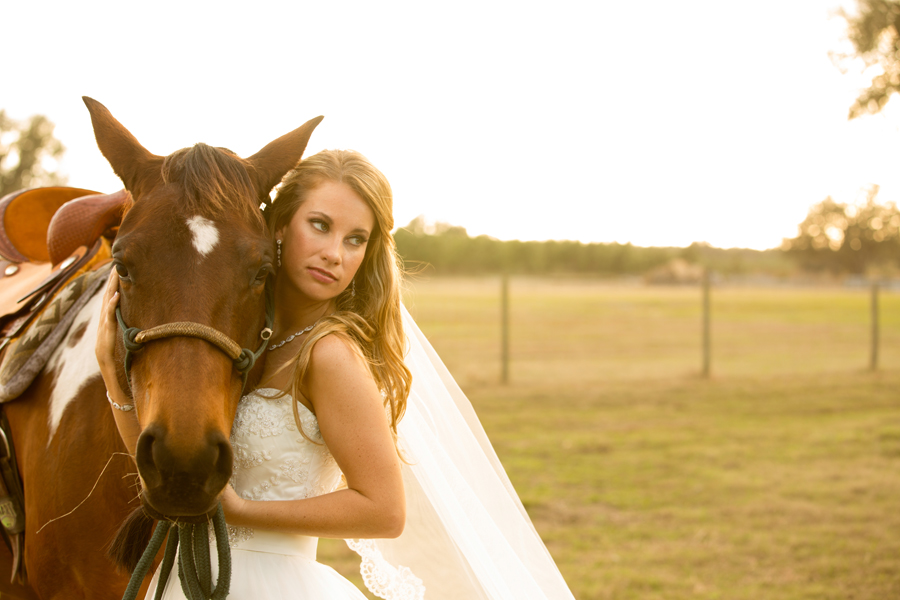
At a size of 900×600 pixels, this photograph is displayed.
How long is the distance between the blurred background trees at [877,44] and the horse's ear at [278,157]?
9325mm

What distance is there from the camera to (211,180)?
1.40 m

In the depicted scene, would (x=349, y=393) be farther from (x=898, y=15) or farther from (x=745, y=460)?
(x=898, y=15)

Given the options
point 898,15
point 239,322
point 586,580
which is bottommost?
point 586,580

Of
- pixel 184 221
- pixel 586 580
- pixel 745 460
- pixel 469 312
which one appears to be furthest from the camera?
pixel 469 312

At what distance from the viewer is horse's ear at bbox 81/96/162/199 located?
1512 mm

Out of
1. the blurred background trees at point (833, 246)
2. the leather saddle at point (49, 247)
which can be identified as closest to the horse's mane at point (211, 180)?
the leather saddle at point (49, 247)

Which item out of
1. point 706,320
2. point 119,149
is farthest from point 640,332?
point 119,149

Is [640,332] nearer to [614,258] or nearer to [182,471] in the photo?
[182,471]

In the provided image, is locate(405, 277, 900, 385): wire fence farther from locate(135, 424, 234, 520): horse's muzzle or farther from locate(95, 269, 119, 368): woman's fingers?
locate(135, 424, 234, 520): horse's muzzle

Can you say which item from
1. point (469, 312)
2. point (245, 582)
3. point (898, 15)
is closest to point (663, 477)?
point (245, 582)

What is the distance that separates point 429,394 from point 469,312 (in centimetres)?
1886

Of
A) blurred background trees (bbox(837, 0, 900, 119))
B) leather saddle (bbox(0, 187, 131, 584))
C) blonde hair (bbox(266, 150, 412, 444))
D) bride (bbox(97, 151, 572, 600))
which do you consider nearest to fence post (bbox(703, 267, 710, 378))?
blurred background trees (bbox(837, 0, 900, 119))

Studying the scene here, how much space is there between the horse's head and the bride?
5.0 inches

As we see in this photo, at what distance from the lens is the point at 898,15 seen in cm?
808
